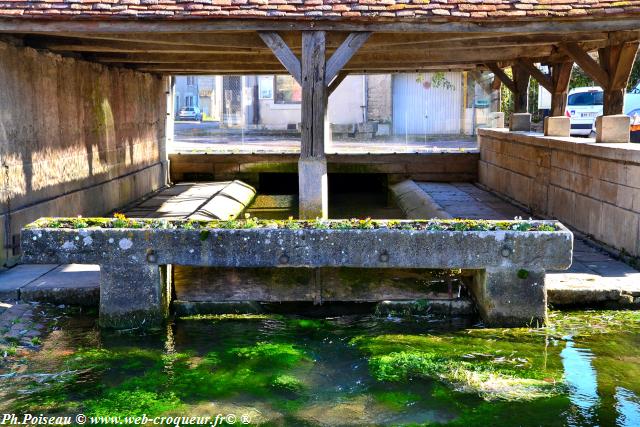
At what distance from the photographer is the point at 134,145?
53.4 feet

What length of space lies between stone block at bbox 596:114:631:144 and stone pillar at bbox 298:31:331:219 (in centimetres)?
438

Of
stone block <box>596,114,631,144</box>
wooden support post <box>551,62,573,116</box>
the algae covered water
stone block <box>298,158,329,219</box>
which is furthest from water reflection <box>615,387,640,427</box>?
wooden support post <box>551,62,573,116</box>

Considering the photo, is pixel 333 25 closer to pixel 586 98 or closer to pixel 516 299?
pixel 516 299

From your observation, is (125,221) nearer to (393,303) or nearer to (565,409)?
(393,303)

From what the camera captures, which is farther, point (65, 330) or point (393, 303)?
point (393, 303)

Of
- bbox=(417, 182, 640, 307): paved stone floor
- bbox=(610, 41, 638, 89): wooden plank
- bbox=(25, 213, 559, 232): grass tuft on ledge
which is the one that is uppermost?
bbox=(610, 41, 638, 89): wooden plank

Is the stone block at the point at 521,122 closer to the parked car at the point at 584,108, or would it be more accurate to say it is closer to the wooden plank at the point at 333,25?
the parked car at the point at 584,108

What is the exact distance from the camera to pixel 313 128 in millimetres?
9938

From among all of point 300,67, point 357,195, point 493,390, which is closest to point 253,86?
point 357,195

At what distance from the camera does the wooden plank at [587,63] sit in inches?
452

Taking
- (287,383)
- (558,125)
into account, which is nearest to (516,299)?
(287,383)

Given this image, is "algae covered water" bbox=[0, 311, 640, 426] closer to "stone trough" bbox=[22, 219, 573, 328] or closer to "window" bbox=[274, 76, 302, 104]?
"stone trough" bbox=[22, 219, 573, 328]

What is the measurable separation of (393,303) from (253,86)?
23.5 m

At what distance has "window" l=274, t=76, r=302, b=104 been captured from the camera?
30562 mm
